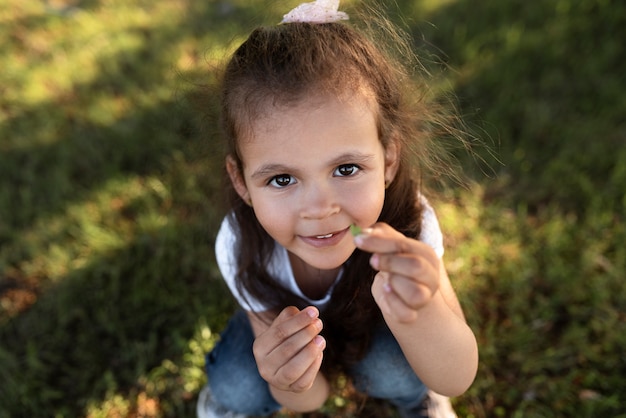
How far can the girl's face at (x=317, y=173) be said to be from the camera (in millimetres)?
1307

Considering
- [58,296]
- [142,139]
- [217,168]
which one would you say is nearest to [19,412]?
[58,296]

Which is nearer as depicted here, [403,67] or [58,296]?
[403,67]

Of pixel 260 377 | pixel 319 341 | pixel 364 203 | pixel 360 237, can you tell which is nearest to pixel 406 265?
pixel 360 237

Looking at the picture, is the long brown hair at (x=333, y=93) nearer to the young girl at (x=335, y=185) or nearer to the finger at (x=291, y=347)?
the young girl at (x=335, y=185)

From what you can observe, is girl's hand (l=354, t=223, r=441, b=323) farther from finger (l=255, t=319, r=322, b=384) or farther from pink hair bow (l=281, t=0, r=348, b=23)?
pink hair bow (l=281, t=0, r=348, b=23)

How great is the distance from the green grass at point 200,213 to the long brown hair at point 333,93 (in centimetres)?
34

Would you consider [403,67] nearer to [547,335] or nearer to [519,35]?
[547,335]

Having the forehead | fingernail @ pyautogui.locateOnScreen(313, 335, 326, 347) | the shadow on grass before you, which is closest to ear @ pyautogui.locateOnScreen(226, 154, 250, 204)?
the forehead

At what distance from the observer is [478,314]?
226cm

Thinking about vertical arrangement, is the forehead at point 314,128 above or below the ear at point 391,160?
above

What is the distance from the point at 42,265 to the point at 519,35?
3.03 meters

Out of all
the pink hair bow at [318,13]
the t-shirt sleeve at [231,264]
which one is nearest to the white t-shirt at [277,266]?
the t-shirt sleeve at [231,264]

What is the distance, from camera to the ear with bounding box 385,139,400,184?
152 centimetres

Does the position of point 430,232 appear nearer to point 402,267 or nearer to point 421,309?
point 421,309
